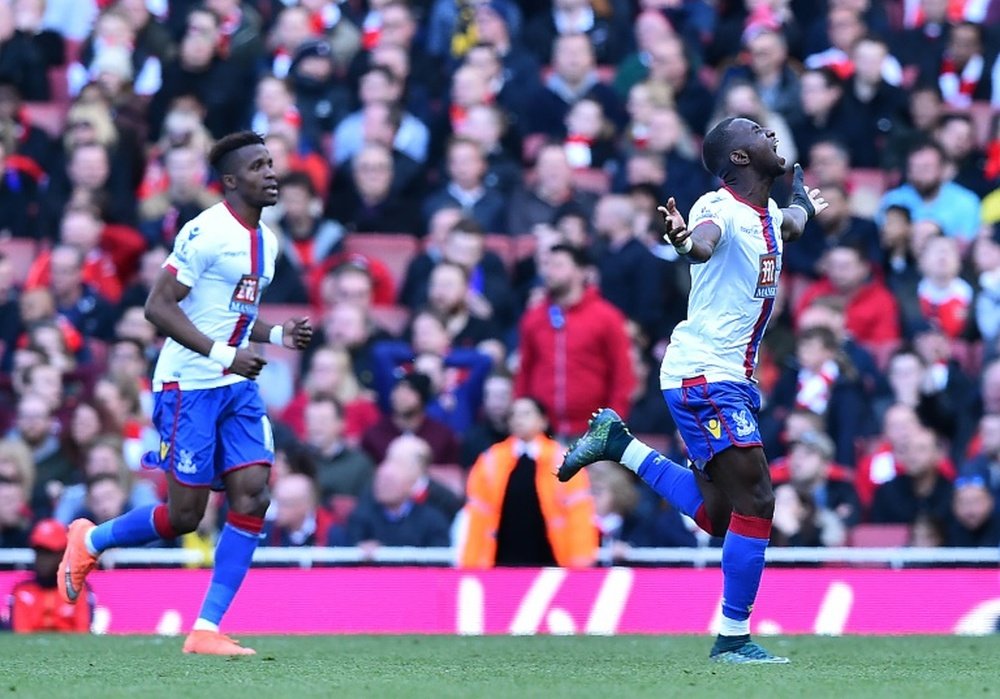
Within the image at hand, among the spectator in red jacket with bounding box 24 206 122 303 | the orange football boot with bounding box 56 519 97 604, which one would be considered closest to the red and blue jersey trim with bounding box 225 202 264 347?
the orange football boot with bounding box 56 519 97 604

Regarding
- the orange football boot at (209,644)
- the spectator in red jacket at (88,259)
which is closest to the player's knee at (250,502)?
the orange football boot at (209,644)

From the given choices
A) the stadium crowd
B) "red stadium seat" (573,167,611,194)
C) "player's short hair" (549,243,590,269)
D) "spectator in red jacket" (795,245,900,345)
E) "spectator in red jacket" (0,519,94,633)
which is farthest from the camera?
"red stadium seat" (573,167,611,194)

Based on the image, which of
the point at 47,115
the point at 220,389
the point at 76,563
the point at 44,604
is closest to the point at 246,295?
the point at 220,389

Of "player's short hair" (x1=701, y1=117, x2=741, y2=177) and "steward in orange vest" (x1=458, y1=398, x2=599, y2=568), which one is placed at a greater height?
"player's short hair" (x1=701, y1=117, x2=741, y2=177)

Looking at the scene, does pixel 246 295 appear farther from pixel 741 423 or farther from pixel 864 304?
pixel 864 304

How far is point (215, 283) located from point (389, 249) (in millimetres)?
6477

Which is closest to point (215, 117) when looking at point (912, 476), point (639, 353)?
point (639, 353)

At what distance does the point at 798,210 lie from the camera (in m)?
10.1

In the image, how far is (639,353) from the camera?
49.9 ft

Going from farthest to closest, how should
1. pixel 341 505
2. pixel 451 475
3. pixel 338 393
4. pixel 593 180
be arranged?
1. pixel 593 180
2. pixel 338 393
3. pixel 451 475
4. pixel 341 505

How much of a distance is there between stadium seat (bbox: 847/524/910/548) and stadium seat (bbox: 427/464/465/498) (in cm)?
255

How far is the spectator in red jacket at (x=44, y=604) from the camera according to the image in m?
12.6

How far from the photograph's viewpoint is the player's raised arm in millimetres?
8711

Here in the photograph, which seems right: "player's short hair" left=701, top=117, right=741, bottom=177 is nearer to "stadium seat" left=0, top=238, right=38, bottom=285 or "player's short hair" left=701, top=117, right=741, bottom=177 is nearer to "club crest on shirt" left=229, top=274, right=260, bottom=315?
"club crest on shirt" left=229, top=274, right=260, bottom=315
